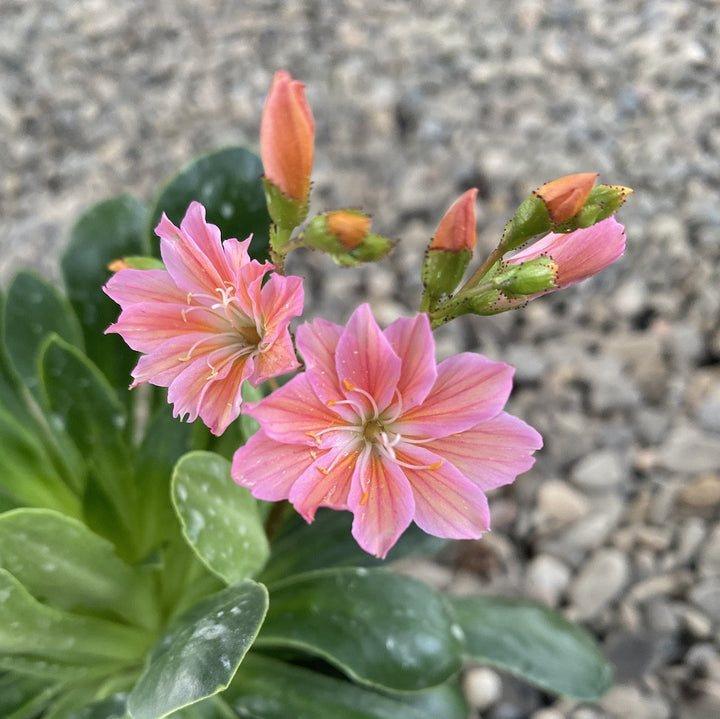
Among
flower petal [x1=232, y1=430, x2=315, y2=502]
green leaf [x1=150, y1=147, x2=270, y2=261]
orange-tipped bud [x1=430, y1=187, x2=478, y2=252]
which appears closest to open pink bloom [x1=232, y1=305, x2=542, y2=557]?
flower petal [x1=232, y1=430, x2=315, y2=502]

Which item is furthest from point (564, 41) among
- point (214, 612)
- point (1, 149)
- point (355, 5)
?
point (214, 612)

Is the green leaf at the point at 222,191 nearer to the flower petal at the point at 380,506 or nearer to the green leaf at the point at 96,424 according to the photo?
the green leaf at the point at 96,424

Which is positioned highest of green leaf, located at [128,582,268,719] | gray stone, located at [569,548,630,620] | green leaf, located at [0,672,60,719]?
green leaf, located at [128,582,268,719]

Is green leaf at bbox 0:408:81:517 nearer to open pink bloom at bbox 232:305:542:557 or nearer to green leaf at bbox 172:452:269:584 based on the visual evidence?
green leaf at bbox 172:452:269:584

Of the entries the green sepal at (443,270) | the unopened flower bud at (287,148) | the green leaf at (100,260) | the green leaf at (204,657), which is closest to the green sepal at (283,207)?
the unopened flower bud at (287,148)

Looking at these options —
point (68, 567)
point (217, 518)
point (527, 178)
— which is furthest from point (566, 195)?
point (527, 178)

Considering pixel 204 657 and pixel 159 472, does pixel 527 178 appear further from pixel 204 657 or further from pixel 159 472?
pixel 204 657

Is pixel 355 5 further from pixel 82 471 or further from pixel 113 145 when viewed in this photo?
pixel 82 471
